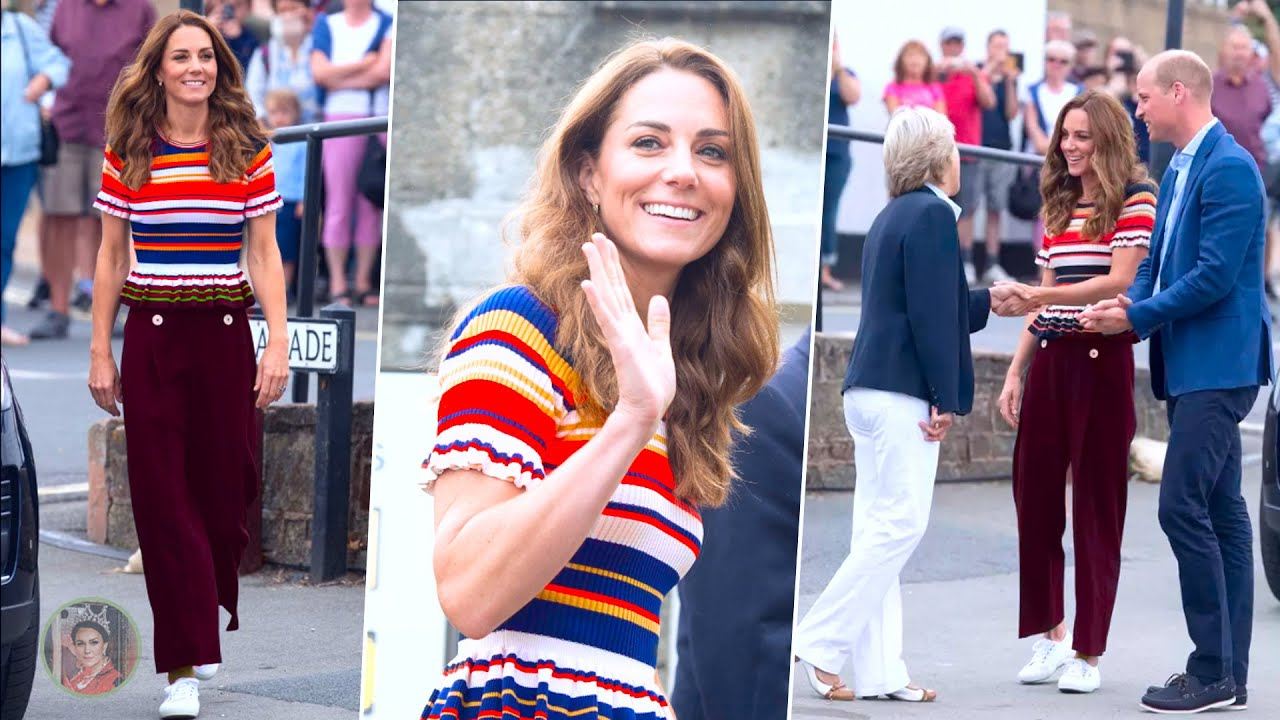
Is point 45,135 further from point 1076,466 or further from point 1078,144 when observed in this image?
point 1076,466

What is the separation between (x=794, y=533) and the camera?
8.81 ft

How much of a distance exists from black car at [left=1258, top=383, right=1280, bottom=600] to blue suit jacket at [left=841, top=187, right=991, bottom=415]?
5.33 ft

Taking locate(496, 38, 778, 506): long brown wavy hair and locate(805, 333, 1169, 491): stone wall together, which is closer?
locate(496, 38, 778, 506): long brown wavy hair

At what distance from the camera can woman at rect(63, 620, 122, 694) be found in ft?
15.1

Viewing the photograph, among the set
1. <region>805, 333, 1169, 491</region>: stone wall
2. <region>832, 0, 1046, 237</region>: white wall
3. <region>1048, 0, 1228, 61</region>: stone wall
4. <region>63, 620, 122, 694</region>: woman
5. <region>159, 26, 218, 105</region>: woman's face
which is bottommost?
<region>63, 620, 122, 694</region>: woman

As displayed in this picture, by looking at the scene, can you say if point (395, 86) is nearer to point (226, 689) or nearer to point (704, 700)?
point (704, 700)

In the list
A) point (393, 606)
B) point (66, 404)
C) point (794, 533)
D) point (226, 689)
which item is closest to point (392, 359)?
point (393, 606)

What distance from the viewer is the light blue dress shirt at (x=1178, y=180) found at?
5562 millimetres

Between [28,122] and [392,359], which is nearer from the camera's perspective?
[392,359]

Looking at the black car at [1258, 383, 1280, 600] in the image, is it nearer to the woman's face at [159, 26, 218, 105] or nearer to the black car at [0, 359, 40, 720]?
the woman's face at [159, 26, 218, 105]

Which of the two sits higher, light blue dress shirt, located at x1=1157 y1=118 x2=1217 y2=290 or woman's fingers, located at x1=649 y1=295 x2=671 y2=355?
light blue dress shirt, located at x1=1157 y1=118 x2=1217 y2=290

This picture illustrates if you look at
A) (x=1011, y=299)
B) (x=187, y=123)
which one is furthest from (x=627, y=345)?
(x=1011, y=299)

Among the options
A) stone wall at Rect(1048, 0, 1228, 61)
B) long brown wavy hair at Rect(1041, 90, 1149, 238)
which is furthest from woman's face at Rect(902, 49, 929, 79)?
stone wall at Rect(1048, 0, 1228, 61)

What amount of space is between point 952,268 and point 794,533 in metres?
2.87
